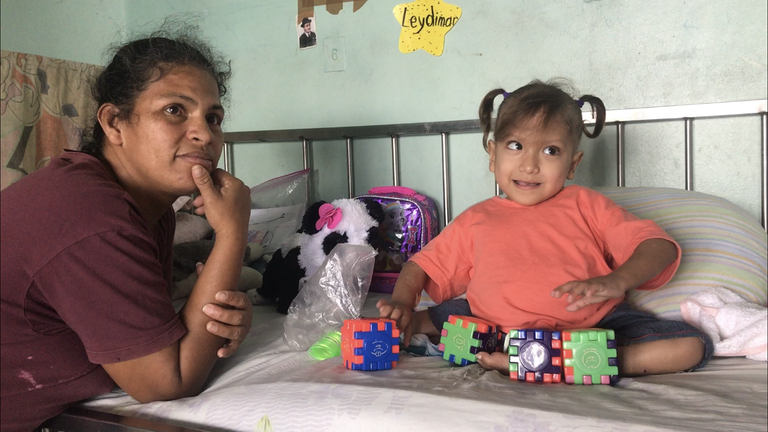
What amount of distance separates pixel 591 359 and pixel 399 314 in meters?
0.35

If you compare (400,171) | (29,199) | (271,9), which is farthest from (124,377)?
(271,9)

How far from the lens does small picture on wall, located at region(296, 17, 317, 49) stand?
192cm

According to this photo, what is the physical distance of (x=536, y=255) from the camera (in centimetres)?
110

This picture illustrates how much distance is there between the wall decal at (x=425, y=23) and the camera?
172cm

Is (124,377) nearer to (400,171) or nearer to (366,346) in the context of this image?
(366,346)

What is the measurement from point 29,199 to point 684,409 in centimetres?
93

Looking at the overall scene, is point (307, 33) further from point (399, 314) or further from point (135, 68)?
point (399, 314)

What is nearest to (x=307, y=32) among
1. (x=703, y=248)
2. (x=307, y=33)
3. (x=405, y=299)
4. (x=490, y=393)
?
(x=307, y=33)

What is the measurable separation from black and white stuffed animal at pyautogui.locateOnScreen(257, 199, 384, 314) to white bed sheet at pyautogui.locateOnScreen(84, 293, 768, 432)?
442 millimetres

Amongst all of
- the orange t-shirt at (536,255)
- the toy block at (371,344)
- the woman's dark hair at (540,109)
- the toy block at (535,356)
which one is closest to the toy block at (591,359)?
the toy block at (535,356)

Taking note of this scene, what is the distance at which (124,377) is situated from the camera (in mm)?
889

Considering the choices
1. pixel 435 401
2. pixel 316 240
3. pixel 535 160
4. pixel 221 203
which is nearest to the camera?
pixel 435 401

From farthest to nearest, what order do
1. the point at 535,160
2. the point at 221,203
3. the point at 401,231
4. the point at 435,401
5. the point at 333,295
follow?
the point at 401,231 → the point at 333,295 → the point at 535,160 → the point at 221,203 → the point at 435,401

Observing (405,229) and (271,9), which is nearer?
(405,229)
